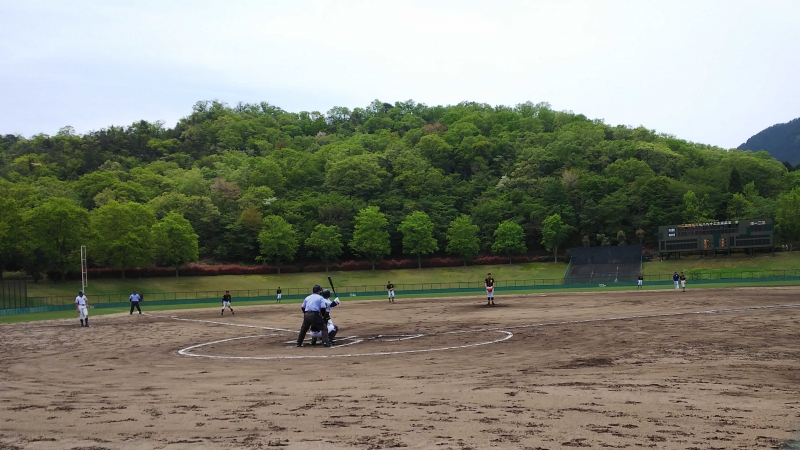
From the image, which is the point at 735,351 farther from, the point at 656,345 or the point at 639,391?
the point at 639,391

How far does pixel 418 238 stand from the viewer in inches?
4338

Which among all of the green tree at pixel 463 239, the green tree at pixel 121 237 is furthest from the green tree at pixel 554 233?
the green tree at pixel 121 237

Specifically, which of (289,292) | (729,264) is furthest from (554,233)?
(289,292)

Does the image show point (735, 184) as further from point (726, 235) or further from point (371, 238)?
point (371, 238)

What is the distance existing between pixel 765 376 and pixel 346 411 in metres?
8.42

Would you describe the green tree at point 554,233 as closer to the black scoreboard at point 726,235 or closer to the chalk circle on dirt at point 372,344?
the black scoreboard at point 726,235

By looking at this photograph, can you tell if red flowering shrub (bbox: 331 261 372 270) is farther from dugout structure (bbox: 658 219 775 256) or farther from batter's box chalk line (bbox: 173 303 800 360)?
batter's box chalk line (bbox: 173 303 800 360)

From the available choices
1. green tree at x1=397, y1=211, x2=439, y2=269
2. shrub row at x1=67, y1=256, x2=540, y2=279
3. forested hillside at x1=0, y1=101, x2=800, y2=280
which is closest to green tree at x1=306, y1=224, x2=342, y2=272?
forested hillside at x1=0, y1=101, x2=800, y2=280

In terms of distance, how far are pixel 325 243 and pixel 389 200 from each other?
20.6m

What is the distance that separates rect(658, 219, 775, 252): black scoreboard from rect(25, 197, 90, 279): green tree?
74201 millimetres

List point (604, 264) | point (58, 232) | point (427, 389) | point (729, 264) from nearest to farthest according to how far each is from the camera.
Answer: point (427, 389) → point (729, 264) → point (58, 232) → point (604, 264)

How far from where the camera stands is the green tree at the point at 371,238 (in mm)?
108125

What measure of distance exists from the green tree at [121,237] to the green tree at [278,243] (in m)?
17.7

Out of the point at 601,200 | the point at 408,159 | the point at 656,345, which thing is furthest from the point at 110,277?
the point at 656,345
